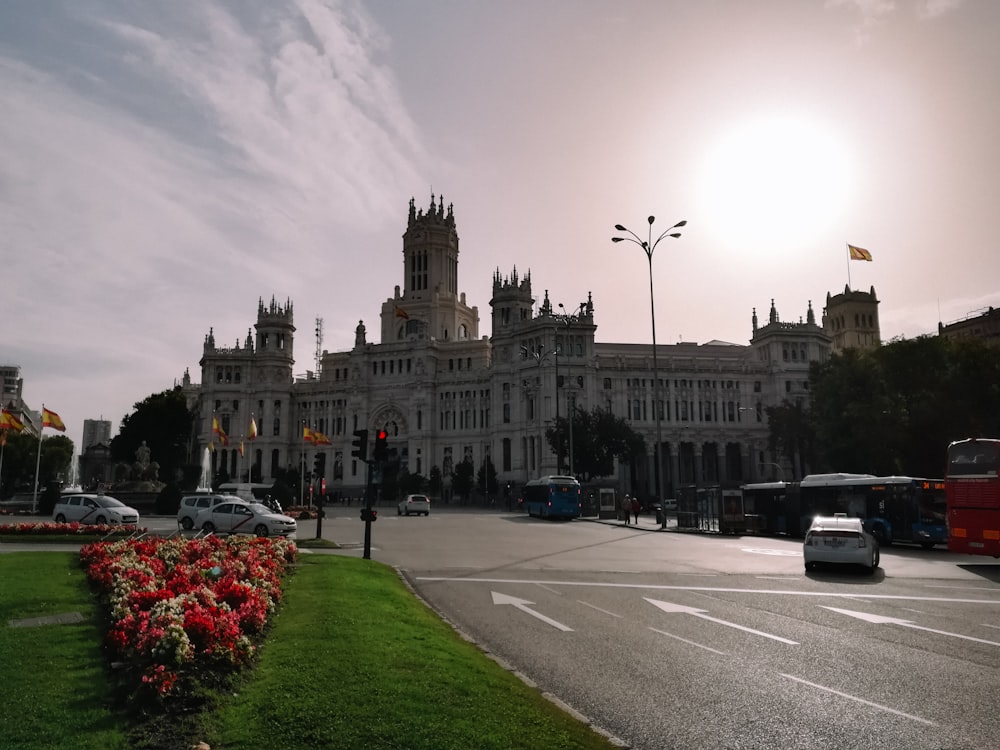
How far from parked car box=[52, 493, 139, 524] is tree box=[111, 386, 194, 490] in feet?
214

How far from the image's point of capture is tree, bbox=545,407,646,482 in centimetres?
6950

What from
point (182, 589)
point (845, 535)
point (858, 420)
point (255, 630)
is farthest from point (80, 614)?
point (858, 420)

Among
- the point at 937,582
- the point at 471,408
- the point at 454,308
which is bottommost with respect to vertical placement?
Result: the point at 937,582

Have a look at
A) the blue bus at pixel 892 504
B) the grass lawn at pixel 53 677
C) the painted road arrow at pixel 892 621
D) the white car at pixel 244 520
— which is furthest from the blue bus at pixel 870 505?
the grass lawn at pixel 53 677

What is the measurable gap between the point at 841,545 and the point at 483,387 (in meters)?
81.7

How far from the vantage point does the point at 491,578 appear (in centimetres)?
1947

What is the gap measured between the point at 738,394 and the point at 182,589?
94.7 metres

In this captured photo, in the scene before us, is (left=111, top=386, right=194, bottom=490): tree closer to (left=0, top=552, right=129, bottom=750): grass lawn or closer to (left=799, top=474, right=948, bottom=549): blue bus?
(left=799, top=474, right=948, bottom=549): blue bus

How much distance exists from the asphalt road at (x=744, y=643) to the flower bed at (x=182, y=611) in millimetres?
3528

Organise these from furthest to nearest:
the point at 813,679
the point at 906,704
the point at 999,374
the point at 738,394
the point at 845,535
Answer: the point at 738,394, the point at 999,374, the point at 845,535, the point at 813,679, the point at 906,704

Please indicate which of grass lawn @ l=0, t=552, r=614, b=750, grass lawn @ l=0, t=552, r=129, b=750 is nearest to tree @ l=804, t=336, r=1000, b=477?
grass lawn @ l=0, t=552, r=614, b=750

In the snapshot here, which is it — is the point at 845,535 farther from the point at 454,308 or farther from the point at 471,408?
the point at 454,308

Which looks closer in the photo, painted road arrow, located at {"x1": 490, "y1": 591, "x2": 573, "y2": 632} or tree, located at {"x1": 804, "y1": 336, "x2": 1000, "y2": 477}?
painted road arrow, located at {"x1": 490, "y1": 591, "x2": 573, "y2": 632}

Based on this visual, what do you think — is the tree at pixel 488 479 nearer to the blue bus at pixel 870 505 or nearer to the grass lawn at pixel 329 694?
the blue bus at pixel 870 505
